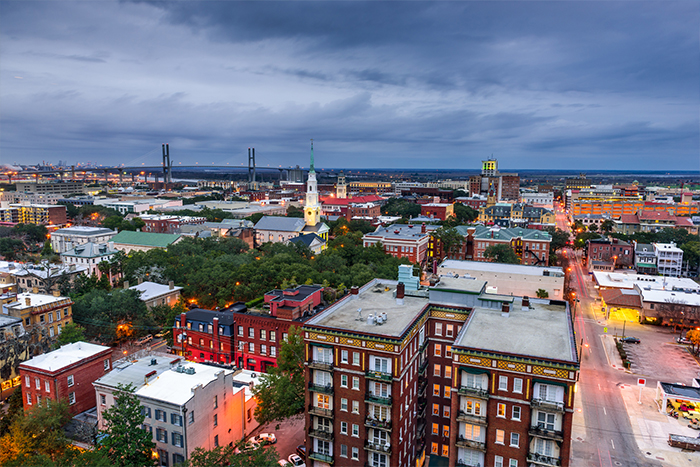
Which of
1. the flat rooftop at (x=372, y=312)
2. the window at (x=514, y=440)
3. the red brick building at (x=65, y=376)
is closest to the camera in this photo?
the window at (x=514, y=440)

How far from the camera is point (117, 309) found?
57.9m

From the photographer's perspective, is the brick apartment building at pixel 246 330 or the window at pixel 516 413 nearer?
the window at pixel 516 413

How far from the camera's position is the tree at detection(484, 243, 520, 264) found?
94250mm

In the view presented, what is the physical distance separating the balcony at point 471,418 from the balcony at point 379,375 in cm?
490

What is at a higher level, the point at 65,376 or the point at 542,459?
the point at 542,459

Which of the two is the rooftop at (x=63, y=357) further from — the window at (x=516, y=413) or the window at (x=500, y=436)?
the window at (x=516, y=413)

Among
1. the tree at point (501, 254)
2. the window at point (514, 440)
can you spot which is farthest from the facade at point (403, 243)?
the window at point (514, 440)

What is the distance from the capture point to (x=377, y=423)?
3041 centimetres

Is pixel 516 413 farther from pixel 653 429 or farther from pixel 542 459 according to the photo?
pixel 653 429

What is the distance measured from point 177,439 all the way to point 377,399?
15.9 m

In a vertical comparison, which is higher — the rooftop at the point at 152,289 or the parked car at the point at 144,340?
the rooftop at the point at 152,289

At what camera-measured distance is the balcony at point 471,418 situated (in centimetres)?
2789

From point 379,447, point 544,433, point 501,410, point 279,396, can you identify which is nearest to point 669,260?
point 544,433

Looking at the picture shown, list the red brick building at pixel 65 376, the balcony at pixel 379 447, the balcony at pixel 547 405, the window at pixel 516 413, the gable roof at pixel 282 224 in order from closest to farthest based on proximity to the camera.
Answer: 1. the balcony at pixel 547 405
2. the window at pixel 516 413
3. the balcony at pixel 379 447
4. the red brick building at pixel 65 376
5. the gable roof at pixel 282 224
